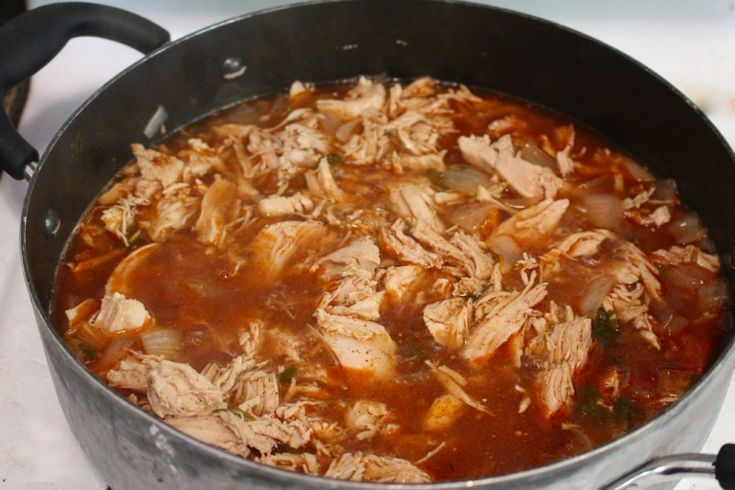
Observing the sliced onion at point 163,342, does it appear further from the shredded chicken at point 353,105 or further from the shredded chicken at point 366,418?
the shredded chicken at point 353,105

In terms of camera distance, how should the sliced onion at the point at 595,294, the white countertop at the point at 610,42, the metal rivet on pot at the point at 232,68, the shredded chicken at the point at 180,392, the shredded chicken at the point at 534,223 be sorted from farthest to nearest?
1. the white countertop at the point at 610,42
2. the metal rivet on pot at the point at 232,68
3. the shredded chicken at the point at 534,223
4. the sliced onion at the point at 595,294
5. the shredded chicken at the point at 180,392

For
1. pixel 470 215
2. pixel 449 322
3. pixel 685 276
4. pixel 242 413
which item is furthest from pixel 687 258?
pixel 242 413

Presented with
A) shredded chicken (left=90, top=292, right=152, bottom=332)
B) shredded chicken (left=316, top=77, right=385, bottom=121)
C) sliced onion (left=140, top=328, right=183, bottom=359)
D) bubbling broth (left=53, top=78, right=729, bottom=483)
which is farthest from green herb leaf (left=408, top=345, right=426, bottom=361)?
shredded chicken (left=316, top=77, right=385, bottom=121)

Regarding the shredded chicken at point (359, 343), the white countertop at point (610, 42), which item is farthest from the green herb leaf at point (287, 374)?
the white countertop at point (610, 42)

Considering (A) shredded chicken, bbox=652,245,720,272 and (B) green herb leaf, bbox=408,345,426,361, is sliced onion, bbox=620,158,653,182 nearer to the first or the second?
(A) shredded chicken, bbox=652,245,720,272

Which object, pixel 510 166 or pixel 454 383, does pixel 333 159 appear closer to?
pixel 510 166

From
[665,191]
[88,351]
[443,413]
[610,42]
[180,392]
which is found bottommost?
[88,351]
